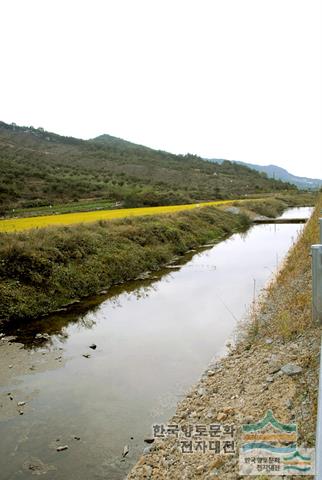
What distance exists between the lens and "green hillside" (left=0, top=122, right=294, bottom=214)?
37812 millimetres

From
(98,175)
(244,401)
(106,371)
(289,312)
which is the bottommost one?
(106,371)

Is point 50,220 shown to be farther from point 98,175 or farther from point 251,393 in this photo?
point 98,175

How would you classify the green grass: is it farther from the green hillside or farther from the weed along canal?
the weed along canal

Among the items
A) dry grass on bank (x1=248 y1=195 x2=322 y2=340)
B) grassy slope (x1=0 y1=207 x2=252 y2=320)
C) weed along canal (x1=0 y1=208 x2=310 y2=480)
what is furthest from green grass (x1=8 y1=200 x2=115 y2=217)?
dry grass on bank (x1=248 y1=195 x2=322 y2=340)

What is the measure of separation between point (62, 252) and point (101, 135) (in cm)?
12771

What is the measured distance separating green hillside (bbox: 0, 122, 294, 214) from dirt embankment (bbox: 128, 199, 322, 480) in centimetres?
2459

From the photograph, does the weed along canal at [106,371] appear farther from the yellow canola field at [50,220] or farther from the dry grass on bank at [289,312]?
the yellow canola field at [50,220]

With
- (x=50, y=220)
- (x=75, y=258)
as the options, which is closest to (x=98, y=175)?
(x=50, y=220)

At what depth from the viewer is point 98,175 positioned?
5631 centimetres

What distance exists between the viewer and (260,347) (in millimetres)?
6660

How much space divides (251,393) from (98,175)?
2098 inches

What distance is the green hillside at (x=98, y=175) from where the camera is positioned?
37.8 metres

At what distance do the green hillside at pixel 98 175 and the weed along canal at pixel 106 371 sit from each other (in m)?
19.2

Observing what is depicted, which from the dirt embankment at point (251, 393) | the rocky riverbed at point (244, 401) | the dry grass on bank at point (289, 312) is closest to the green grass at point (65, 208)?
the dry grass on bank at point (289, 312)
